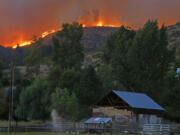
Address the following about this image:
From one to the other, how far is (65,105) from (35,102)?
11.1 meters

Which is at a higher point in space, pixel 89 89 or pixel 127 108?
pixel 89 89

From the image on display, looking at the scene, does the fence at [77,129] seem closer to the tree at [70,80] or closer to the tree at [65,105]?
the tree at [65,105]

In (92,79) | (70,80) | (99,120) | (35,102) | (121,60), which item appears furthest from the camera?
(121,60)

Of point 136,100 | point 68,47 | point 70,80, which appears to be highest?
point 68,47

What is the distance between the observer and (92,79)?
81500 millimetres

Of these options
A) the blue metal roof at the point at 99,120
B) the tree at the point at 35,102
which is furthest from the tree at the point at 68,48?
the blue metal roof at the point at 99,120

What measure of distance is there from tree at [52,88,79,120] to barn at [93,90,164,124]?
10.5m

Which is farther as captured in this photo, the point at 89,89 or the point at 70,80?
the point at 70,80

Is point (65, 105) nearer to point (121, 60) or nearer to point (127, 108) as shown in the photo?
point (127, 108)

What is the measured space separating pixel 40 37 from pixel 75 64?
2939 cm

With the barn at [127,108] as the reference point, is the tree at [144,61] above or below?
above

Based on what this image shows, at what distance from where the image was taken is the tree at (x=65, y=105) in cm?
7200

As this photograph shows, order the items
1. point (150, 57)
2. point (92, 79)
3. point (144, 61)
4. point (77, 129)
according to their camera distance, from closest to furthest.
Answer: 1. point (77, 129)
2. point (92, 79)
3. point (144, 61)
4. point (150, 57)

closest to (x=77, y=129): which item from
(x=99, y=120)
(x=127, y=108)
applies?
(x=99, y=120)
